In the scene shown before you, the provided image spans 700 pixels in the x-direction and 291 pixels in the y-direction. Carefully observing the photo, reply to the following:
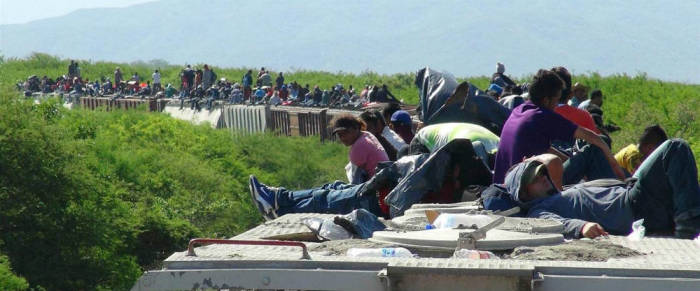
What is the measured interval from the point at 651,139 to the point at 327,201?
93.5 inches

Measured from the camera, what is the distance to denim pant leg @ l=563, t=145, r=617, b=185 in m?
9.45

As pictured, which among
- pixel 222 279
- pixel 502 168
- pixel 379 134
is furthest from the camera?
pixel 379 134

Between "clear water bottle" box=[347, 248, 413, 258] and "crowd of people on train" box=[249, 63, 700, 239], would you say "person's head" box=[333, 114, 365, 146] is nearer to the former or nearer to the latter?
"crowd of people on train" box=[249, 63, 700, 239]

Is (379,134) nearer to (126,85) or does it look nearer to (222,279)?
(222,279)

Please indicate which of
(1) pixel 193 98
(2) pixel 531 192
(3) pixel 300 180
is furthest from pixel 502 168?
(1) pixel 193 98

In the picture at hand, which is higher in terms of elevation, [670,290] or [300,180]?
[670,290]

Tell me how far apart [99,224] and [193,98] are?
40.1 meters

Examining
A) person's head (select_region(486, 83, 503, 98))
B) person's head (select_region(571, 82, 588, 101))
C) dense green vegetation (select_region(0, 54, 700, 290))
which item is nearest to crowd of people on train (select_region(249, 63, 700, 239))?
person's head (select_region(486, 83, 503, 98))

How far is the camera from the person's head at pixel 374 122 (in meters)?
12.7

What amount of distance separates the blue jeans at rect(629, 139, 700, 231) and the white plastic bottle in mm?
1103

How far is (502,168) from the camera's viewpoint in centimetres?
941

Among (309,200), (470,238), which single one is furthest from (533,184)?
(309,200)

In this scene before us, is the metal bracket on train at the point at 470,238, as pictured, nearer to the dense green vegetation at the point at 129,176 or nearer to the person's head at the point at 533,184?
the person's head at the point at 533,184

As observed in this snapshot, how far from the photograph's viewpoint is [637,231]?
743cm
